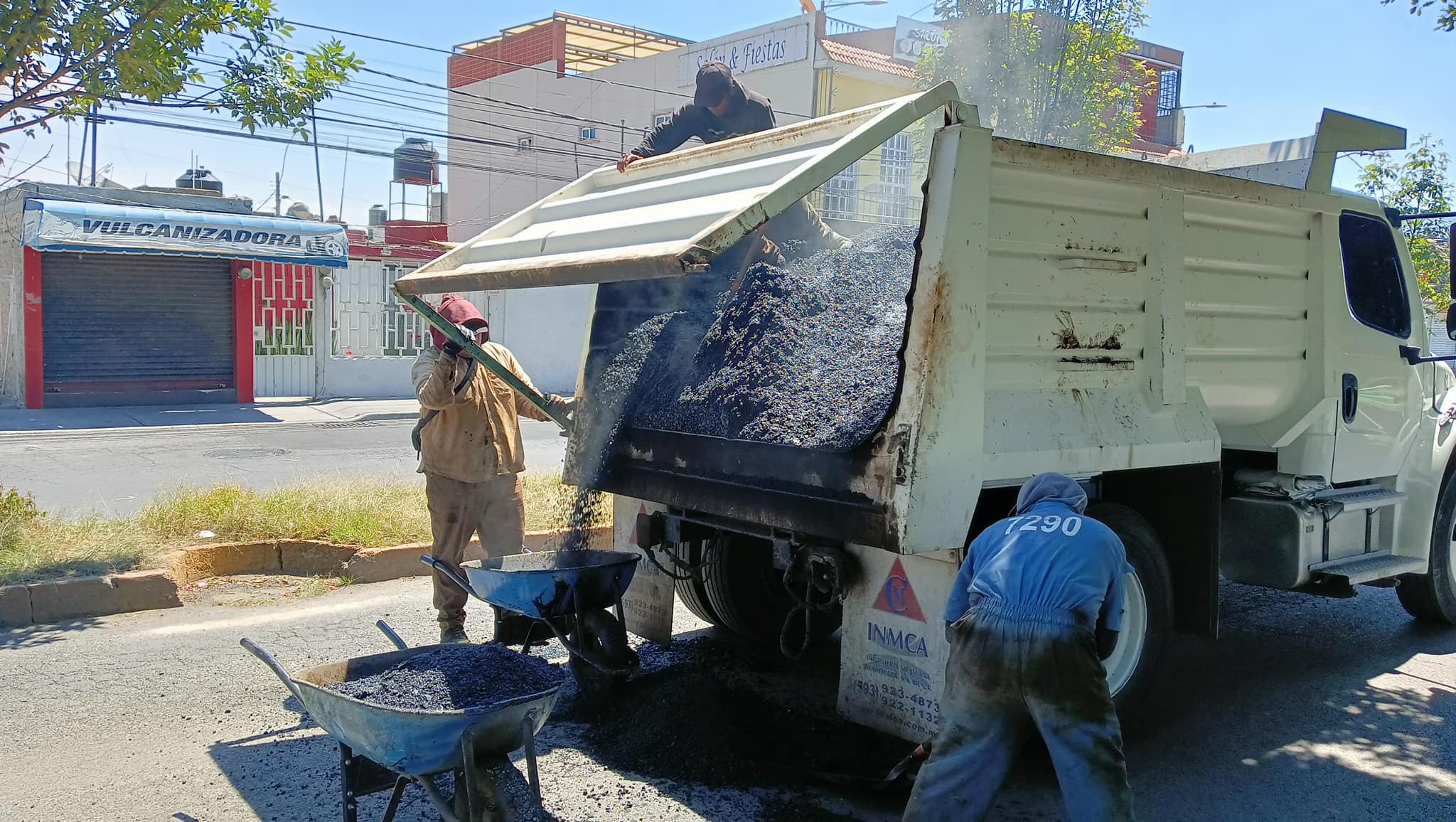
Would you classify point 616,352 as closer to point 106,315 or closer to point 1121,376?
point 1121,376

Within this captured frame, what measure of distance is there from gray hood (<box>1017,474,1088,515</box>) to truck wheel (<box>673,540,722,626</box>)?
6.38 ft

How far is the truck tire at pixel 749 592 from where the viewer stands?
5.12 m

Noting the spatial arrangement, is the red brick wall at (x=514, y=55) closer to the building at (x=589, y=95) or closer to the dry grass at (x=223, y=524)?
the building at (x=589, y=95)

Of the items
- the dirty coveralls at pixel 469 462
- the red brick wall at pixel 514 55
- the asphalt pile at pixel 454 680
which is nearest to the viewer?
the asphalt pile at pixel 454 680

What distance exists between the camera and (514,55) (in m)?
34.7

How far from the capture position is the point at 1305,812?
3.86 m

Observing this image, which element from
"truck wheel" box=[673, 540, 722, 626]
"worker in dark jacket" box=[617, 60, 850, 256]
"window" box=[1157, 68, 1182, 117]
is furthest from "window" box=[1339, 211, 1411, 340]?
"window" box=[1157, 68, 1182, 117]

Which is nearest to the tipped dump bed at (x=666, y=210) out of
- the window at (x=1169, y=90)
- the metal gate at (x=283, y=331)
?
the metal gate at (x=283, y=331)

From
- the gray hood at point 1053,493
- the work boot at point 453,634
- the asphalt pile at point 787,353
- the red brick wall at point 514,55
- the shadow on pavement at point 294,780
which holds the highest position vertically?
the red brick wall at point 514,55

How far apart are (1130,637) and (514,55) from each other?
112 ft

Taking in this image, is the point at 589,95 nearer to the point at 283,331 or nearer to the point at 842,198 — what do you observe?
the point at 283,331

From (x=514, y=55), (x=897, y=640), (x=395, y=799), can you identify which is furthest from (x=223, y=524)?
(x=514, y=55)

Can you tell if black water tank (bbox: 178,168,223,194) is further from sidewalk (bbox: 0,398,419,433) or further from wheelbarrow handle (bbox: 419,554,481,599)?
wheelbarrow handle (bbox: 419,554,481,599)

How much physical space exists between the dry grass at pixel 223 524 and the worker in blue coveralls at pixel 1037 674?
2775 millimetres
